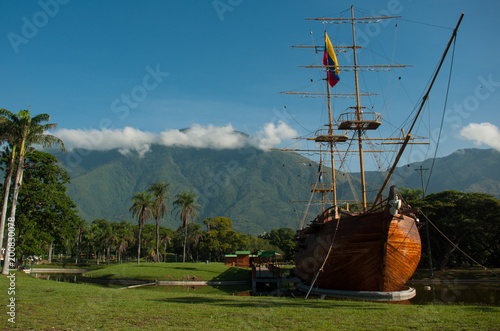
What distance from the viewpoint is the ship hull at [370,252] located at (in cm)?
1972

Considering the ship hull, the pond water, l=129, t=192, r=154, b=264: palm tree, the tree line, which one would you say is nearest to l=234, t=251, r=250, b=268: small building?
the tree line

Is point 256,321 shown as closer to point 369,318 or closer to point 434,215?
point 369,318

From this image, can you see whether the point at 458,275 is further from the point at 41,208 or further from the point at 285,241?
the point at 285,241

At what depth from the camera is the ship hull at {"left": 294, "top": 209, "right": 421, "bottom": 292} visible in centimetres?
1972

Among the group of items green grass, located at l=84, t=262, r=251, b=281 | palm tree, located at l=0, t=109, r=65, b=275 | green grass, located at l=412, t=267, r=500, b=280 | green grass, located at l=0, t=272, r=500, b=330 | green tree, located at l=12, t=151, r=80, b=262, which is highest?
palm tree, located at l=0, t=109, r=65, b=275

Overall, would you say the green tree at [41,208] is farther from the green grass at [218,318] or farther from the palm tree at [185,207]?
the palm tree at [185,207]

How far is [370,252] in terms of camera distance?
1992 centimetres

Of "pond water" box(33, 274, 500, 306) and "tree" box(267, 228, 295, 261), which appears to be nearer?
"pond water" box(33, 274, 500, 306)

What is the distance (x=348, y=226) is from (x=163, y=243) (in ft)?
262

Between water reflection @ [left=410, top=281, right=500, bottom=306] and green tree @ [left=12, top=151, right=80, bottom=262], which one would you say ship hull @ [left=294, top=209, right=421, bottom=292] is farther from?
green tree @ [left=12, top=151, right=80, bottom=262]

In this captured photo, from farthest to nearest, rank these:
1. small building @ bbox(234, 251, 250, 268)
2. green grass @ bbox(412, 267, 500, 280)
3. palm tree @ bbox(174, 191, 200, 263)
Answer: palm tree @ bbox(174, 191, 200, 263)
small building @ bbox(234, 251, 250, 268)
green grass @ bbox(412, 267, 500, 280)

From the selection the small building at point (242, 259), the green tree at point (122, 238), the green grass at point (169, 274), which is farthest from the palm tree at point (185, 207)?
the green tree at point (122, 238)

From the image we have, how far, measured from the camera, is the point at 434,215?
155ft

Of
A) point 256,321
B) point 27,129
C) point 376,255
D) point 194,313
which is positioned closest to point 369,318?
point 256,321
